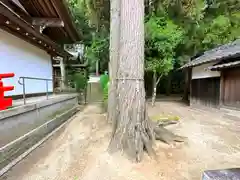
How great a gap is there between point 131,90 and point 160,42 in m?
6.24

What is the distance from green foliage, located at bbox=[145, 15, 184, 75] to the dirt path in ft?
16.7

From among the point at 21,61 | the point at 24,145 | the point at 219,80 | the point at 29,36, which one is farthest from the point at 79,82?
the point at 24,145

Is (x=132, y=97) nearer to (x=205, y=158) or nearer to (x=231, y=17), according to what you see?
(x=205, y=158)

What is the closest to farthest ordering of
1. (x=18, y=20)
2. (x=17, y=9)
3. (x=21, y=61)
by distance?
(x=18, y=20) < (x=21, y=61) < (x=17, y=9)

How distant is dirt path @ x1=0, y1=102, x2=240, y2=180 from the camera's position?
12.6ft

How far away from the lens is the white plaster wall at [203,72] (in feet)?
32.0

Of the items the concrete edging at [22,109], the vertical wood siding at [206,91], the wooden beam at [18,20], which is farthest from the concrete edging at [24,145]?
the vertical wood siding at [206,91]

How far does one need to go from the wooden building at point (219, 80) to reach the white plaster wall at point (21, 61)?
6.96 m

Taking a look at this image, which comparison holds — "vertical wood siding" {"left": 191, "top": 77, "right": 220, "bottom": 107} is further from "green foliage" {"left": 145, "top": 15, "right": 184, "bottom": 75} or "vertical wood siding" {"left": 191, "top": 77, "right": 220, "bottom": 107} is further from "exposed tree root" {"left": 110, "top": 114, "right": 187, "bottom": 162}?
"exposed tree root" {"left": 110, "top": 114, "right": 187, "bottom": 162}

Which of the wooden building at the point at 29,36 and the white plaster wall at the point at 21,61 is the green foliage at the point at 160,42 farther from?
the white plaster wall at the point at 21,61

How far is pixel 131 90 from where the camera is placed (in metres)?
4.61

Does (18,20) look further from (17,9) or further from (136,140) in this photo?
(136,140)

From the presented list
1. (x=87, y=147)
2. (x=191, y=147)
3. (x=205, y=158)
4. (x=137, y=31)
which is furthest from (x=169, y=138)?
(x=137, y=31)

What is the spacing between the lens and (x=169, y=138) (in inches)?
204
